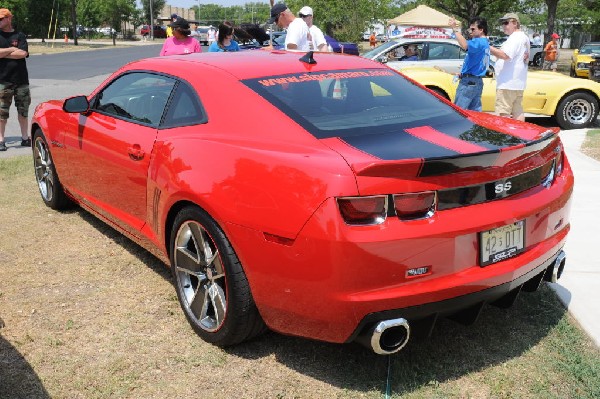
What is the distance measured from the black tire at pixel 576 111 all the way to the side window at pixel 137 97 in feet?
27.4

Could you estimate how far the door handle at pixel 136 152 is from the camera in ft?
12.3

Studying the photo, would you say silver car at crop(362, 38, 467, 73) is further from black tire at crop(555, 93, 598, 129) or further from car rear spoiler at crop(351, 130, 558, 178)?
car rear spoiler at crop(351, 130, 558, 178)

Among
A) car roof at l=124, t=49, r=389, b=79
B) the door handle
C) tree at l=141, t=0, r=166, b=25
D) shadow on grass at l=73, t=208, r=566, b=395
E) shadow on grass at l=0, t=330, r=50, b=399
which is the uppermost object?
tree at l=141, t=0, r=166, b=25

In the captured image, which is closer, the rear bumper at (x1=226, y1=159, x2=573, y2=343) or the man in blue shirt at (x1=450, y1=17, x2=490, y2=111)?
the rear bumper at (x1=226, y1=159, x2=573, y2=343)

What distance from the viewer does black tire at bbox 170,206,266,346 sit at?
300 cm

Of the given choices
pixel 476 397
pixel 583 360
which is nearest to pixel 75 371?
pixel 476 397

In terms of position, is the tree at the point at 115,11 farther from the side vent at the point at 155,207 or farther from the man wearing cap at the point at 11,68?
the side vent at the point at 155,207

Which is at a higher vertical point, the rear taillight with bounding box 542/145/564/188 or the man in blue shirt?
the man in blue shirt

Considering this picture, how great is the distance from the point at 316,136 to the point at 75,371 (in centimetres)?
165

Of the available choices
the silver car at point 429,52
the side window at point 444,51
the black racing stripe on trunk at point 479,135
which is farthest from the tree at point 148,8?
the black racing stripe on trunk at point 479,135

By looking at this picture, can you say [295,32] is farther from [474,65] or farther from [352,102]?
[352,102]

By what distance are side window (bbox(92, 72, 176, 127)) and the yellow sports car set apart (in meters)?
6.80

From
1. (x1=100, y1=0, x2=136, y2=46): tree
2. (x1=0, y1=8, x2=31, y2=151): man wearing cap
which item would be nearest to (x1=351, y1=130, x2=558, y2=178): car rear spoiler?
(x1=0, y1=8, x2=31, y2=151): man wearing cap

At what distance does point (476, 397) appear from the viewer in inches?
113
